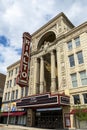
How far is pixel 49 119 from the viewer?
27.7 meters

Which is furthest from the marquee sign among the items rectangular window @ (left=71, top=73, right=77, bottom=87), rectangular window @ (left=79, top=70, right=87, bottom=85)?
rectangular window @ (left=79, top=70, right=87, bottom=85)

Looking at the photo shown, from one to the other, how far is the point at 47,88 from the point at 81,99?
1198cm

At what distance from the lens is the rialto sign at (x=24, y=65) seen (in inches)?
1193

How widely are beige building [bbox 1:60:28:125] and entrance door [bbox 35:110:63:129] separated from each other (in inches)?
187

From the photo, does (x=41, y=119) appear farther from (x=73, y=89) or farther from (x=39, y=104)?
(x=73, y=89)

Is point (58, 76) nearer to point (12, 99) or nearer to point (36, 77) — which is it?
point (36, 77)

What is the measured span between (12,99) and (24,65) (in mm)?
13559

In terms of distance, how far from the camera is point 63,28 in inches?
1272

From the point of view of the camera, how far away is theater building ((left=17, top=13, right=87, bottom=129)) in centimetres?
2416

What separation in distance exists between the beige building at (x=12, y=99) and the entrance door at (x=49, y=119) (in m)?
4.76

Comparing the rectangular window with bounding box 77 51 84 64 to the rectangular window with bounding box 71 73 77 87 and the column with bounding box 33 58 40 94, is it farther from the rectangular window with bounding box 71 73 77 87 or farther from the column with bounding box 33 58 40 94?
the column with bounding box 33 58 40 94

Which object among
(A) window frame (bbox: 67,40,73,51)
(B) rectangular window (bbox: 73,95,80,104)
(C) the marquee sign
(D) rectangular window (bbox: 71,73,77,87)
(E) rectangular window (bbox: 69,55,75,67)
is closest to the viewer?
(C) the marquee sign

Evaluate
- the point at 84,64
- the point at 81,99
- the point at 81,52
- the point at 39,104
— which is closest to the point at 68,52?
the point at 81,52

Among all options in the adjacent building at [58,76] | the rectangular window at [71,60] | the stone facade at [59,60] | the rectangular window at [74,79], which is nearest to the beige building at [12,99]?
the adjacent building at [58,76]
